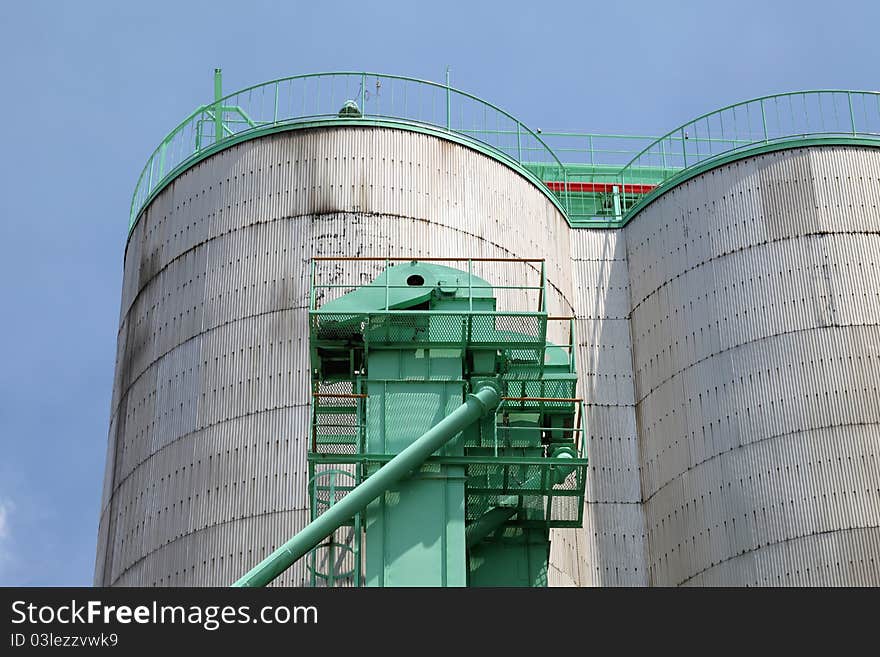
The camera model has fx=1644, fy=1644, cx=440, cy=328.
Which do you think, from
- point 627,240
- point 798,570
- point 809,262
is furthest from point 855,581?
point 627,240

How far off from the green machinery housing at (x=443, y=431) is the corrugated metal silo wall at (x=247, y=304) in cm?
846

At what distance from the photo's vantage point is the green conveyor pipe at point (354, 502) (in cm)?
3362

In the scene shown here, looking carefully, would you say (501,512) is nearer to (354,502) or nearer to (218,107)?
(354,502)

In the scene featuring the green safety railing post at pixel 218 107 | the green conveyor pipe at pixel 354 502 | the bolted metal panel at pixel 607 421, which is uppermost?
the green safety railing post at pixel 218 107

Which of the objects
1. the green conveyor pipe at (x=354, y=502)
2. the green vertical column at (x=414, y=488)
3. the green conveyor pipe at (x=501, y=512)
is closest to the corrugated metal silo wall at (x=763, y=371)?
the green conveyor pipe at (x=501, y=512)

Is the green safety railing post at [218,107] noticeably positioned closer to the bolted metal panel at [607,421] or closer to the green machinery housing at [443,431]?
the bolted metal panel at [607,421]

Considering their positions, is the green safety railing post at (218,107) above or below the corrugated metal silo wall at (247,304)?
above

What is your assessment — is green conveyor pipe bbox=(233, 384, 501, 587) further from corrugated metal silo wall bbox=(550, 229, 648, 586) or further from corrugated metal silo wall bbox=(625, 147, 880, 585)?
corrugated metal silo wall bbox=(625, 147, 880, 585)

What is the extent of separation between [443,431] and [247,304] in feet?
51.7

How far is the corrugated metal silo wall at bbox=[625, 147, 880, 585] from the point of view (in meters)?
47.1

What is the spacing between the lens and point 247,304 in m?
49.0

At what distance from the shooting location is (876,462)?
155 feet
